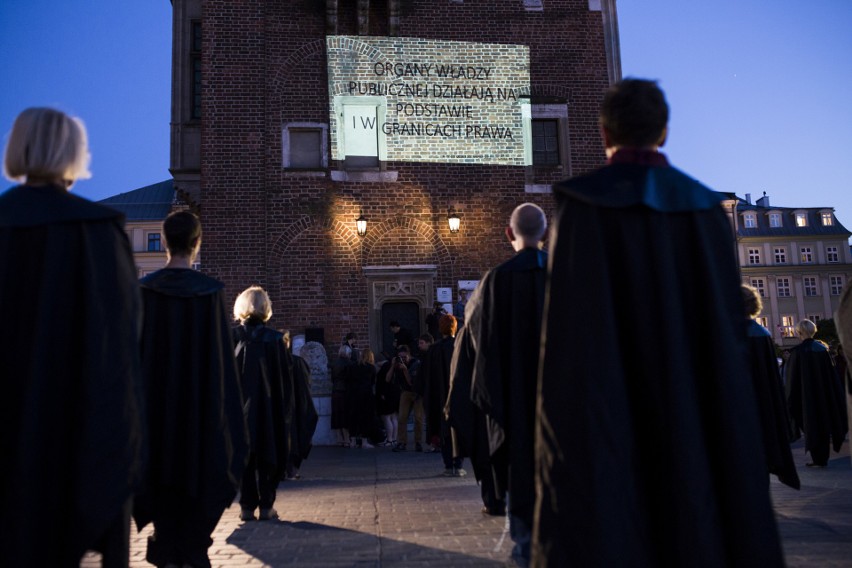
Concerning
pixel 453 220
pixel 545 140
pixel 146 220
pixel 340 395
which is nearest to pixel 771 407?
pixel 340 395

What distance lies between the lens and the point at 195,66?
714 inches

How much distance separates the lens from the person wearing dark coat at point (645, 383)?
7.72 ft

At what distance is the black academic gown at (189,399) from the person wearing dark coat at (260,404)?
1978mm

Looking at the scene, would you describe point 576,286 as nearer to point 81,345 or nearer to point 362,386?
point 81,345

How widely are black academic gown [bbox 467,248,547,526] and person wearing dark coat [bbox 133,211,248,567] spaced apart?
4.95ft

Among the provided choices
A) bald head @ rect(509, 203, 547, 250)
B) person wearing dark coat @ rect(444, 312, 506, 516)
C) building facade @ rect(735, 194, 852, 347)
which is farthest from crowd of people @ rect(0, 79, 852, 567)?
building facade @ rect(735, 194, 852, 347)

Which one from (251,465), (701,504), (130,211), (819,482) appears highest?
(130,211)

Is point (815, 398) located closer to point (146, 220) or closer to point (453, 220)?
point (453, 220)

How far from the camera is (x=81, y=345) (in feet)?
8.72

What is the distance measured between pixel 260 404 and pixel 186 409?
7.29 feet

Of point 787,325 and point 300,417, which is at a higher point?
point 787,325

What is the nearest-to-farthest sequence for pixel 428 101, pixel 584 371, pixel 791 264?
pixel 584 371, pixel 428 101, pixel 791 264

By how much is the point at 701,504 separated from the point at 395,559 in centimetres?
289

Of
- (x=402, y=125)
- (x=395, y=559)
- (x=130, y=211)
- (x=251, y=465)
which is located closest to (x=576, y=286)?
(x=395, y=559)
